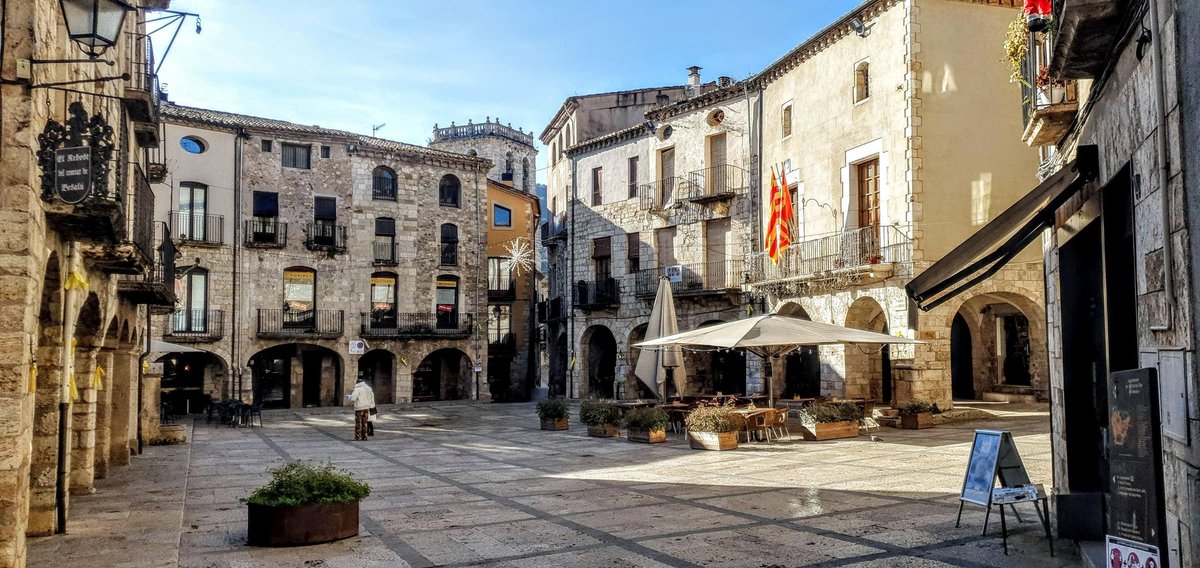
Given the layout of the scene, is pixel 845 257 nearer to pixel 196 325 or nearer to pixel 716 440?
pixel 716 440

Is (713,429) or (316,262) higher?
(316,262)

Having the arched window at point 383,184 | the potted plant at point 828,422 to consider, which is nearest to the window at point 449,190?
the arched window at point 383,184

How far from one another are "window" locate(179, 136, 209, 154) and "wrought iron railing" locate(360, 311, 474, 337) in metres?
8.02

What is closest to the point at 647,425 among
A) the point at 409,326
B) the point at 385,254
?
the point at 409,326

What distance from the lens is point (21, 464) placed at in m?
6.50

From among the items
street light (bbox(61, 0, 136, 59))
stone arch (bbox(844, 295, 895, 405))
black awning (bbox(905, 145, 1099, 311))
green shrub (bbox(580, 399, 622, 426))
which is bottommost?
green shrub (bbox(580, 399, 622, 426))

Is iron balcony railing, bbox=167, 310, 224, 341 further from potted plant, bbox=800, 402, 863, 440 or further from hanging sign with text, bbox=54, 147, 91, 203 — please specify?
hanging sign with text, bbox=54, 147, 91, 203

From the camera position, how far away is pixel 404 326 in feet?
112

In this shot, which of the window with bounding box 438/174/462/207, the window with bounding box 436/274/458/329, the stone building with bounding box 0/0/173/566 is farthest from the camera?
the window with bounding box 438/174/462/207

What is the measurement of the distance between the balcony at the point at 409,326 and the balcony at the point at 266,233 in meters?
4.05

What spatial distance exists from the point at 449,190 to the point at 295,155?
20.2 feet

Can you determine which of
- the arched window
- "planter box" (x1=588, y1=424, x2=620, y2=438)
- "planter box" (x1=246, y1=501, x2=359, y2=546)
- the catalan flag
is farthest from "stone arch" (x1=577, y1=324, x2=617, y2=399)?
"planter box" (x1=246, y1=501, x2=359, y2=546)

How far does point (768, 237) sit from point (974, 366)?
7.70 meters

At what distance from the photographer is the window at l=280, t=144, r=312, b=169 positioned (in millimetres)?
33188
